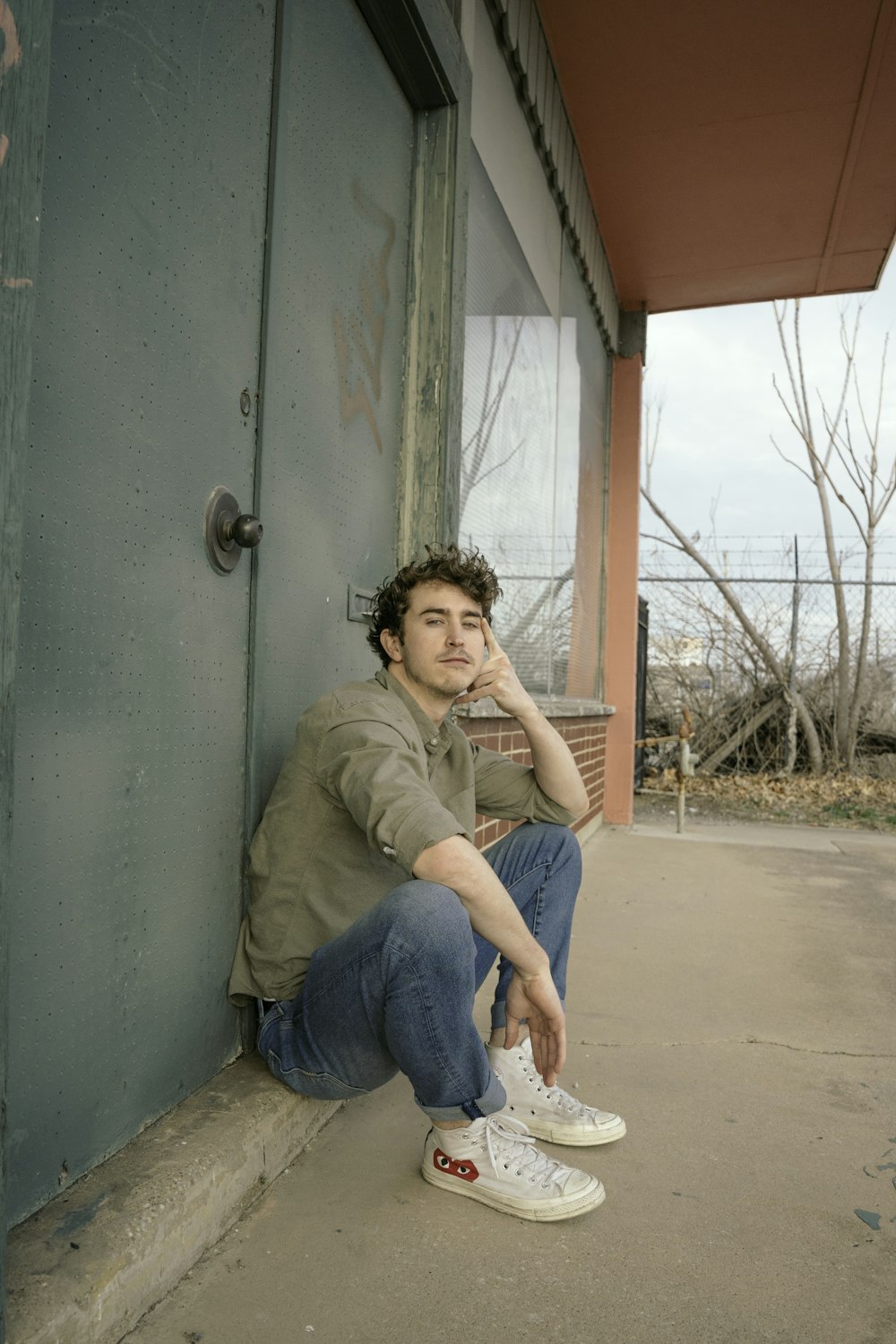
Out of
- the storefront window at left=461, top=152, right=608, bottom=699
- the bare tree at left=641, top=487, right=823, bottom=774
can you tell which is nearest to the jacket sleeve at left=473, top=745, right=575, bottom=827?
the storefront window at left=461, top=152, right=608, bottom=699

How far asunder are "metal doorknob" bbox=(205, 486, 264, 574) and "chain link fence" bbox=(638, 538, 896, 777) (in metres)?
9.23

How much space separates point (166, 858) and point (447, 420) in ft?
5.66

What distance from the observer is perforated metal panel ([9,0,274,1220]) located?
142 centimetres

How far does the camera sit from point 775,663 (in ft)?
34.8

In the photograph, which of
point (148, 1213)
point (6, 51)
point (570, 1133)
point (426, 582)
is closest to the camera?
point (6, 51)

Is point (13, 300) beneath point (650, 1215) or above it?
above

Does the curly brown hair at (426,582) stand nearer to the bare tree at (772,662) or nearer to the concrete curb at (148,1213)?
the concrete curb at (148,1213)

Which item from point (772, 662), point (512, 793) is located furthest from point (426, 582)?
point (772, 662)

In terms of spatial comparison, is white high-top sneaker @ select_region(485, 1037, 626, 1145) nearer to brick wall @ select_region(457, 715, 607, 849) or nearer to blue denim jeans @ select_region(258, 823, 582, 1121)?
blue denim jeans @ select_region(258, 823, 582, 1121)

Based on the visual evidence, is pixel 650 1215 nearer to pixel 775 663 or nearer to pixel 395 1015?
pixel 395 1015

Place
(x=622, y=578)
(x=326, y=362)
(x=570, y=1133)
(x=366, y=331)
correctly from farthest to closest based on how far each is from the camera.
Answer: (x=622, y=578), (x=366, y=331), (x=326, y=362), (x=570, y=1133)

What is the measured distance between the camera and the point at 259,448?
2076mm

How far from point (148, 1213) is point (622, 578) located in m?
6.36

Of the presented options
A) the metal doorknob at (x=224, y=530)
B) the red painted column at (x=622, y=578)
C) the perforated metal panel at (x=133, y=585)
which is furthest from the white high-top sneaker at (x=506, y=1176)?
the red painted column at (x=622, y=578)
